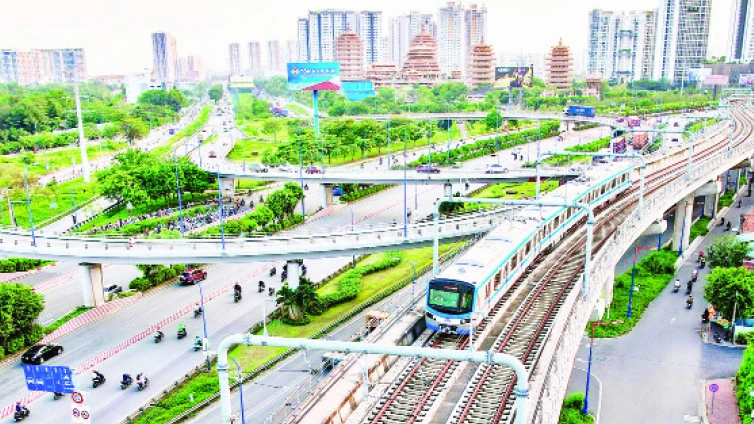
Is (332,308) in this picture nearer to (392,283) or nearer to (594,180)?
(392,283)

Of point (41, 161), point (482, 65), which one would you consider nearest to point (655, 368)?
point (41, 161)

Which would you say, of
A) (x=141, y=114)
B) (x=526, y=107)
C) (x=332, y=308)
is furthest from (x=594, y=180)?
(x=141, y=114)

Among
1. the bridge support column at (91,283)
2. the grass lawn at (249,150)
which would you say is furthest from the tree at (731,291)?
the grass lawn at (249,150)

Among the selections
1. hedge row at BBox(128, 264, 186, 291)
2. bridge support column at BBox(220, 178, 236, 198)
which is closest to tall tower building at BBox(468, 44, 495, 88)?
bridge support column at BBox(220, 178, 236, 198)

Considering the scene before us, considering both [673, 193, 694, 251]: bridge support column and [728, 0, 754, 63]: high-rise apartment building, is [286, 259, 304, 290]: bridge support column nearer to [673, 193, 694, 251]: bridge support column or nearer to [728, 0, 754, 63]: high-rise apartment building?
[673, 193, 694, 251]: bridge support column

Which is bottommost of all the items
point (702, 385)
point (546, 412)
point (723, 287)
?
point (702, 385)

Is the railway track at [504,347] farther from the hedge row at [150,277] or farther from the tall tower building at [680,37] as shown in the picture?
the tall tower building at [680,37]

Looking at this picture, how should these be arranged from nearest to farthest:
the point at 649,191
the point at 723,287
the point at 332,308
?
1. the point at 723,287
2. the point at 332,308
3. the point at 649,191

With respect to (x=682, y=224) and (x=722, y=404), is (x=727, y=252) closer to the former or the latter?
(x=682, y=224)
